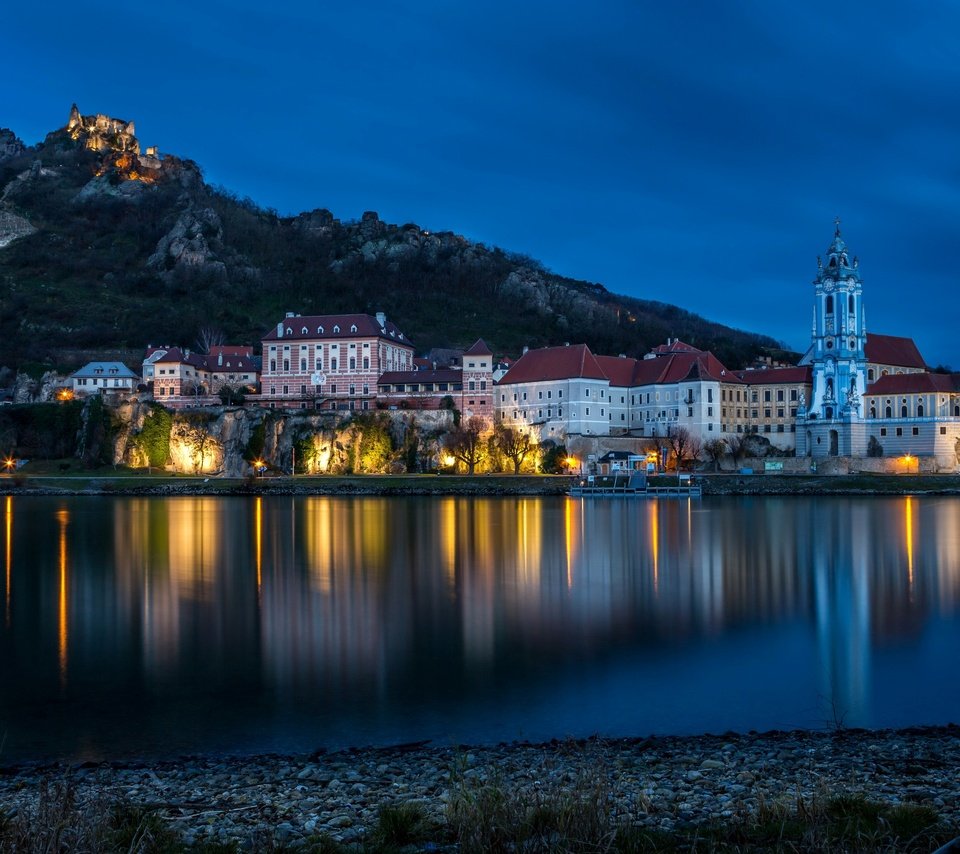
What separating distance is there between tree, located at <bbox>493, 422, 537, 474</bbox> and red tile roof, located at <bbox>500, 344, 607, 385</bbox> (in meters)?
4.92

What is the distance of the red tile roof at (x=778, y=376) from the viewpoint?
7712 cm

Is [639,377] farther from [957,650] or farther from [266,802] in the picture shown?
[266,802]

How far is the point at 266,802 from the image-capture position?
28.3ft

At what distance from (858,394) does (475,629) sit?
204 feet

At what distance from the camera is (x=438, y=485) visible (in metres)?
64.8

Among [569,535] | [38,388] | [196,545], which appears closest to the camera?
[196,545]

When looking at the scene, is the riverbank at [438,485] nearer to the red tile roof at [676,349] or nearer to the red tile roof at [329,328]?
the red tile roof at [329,328]

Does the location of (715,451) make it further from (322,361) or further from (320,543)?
(320,543)

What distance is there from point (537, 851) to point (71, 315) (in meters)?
105

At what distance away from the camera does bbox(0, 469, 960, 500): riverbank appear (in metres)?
62.7

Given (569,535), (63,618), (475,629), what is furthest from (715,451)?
(63,618)

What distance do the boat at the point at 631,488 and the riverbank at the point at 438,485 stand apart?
40.1 inches

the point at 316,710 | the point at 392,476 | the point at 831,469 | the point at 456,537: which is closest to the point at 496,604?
the point at 316,710

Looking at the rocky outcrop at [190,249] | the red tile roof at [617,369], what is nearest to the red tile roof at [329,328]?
the red tile roof at [617,369]
